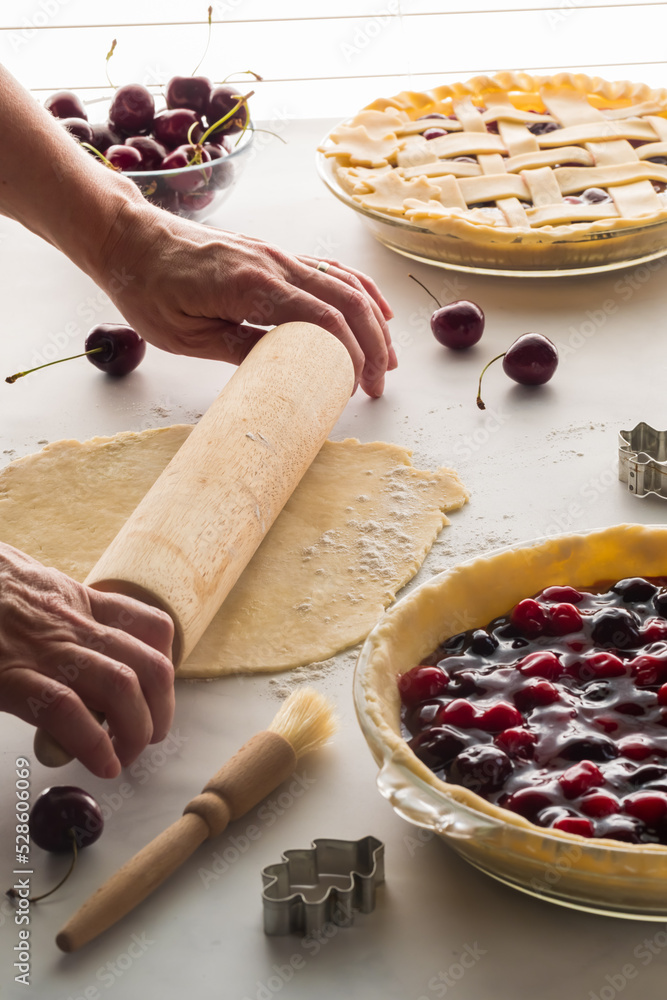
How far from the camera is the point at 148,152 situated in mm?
1792

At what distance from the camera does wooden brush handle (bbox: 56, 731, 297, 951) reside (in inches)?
28.8

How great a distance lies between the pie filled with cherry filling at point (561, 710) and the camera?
28.3 inches

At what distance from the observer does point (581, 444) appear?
1328 millimetres

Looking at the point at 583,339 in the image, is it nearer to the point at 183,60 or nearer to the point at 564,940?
the point at 564,940

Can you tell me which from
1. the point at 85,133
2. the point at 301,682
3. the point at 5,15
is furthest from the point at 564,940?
the point at 5,15

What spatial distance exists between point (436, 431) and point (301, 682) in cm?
51

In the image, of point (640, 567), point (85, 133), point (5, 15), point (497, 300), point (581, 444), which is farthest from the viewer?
point (5, 15)

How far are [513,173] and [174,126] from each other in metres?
0.63
